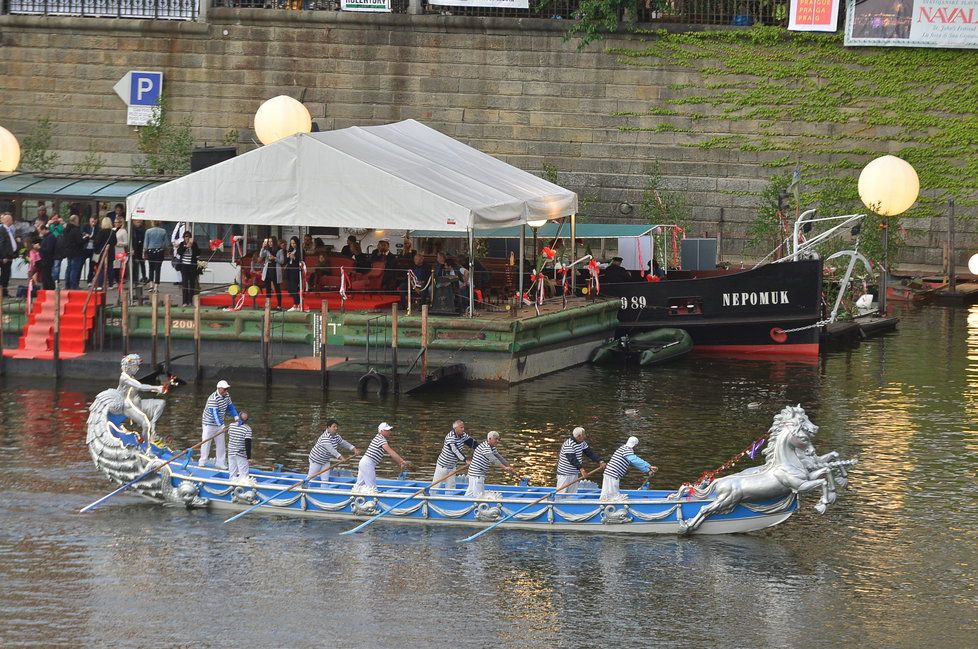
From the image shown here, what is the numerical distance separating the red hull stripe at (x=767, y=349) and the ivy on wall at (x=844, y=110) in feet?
38.1

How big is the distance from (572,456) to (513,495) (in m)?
1.00

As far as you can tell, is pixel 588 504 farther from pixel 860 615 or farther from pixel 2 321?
pixel 2 321

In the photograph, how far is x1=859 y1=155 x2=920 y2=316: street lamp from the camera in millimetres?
41938

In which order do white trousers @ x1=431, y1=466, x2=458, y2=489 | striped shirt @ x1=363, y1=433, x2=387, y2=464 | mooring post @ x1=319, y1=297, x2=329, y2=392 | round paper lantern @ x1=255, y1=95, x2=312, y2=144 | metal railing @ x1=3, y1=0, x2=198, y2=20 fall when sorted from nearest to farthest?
striped shirt @ x1=363, y1=433, x2=387, y2=464 → white trousers @ x1=431, y1=466, x2=458, y2=489 → mooring post @ x1=319, y1=297, x2=329, y2=392 → round paper lantern @ x1=255, y1=95, x2=312, y2=144 → metal railing @ x1=3, y1=0, x2=198, y2=20

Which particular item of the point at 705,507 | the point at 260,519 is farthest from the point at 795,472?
the point at 260,519

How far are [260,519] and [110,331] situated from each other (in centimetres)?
1182

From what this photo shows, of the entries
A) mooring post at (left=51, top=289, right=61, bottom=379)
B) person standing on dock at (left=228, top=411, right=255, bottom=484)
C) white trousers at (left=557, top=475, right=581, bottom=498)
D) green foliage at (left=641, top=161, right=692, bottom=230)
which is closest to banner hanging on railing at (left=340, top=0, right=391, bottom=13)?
green foliage at (left=641, top=161, right=692, bottom=230)

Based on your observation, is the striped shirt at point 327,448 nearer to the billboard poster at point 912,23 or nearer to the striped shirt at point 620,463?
the striped shirt at point 620,463

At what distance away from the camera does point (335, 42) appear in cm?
4606

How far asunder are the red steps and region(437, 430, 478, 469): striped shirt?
41.2 feet

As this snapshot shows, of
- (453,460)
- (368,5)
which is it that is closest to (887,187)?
(368,5)

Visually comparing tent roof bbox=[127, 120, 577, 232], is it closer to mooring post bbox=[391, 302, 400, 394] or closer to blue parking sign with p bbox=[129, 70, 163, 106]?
mooring post bbox=[391, 302, 400, 394]

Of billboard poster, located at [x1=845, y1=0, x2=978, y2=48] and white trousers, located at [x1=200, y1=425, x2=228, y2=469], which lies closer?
white trousers, located at [x1=200, y1=425, x2=228, y2=469]

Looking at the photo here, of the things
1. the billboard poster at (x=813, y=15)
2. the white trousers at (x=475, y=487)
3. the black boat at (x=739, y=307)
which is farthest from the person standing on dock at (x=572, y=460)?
the billboard poster at (x=813, y=15)
